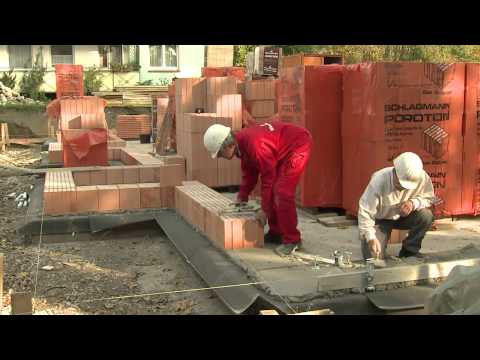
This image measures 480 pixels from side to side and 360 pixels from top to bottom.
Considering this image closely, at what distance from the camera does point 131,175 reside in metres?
8.84

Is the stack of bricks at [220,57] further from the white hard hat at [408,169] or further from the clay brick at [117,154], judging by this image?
the white hard hat at [408,169]

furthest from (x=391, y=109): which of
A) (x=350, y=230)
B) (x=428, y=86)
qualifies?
(x=350, y=230)

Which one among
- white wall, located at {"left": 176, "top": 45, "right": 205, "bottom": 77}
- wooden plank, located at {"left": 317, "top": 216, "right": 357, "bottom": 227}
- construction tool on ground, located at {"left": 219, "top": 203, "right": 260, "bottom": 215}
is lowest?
wooden plank, located at {"left": 317, "top": 216, "right": 357, "bottom": 227}

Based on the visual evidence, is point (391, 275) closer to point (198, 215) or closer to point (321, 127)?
point (198, 215)

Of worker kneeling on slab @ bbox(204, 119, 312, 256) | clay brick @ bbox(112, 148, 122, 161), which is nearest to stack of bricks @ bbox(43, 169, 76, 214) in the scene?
worker kneeling on slab @ bbox(204, 119, 312, 256)

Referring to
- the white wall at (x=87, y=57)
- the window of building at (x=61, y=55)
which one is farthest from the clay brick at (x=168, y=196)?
the window of building at (x=61, y=55)

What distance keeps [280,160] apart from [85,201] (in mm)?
3272

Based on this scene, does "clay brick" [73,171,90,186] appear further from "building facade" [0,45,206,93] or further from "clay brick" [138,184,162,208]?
"building facade" [0,45,206,93]

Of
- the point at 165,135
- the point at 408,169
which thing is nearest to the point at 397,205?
the point at 408,169

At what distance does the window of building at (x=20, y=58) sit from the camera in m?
24.9

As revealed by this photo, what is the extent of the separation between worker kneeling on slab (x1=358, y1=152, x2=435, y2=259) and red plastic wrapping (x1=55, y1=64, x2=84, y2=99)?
15.8 m

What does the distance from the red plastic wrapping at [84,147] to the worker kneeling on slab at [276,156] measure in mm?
5606

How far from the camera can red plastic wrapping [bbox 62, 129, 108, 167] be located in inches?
416

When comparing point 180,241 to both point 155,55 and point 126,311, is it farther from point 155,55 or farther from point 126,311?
point 155,55
